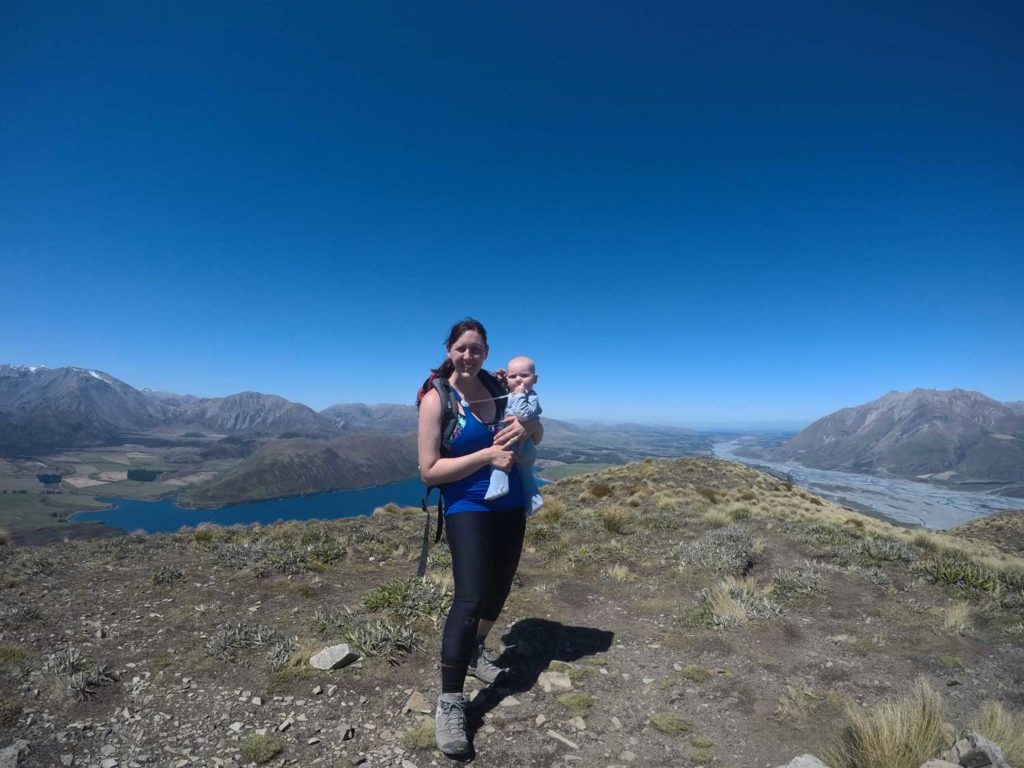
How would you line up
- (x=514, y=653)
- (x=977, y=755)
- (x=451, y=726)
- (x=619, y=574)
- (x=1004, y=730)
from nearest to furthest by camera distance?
(x=977, y=755) < (x=1004, y=730) < (x=451, y=726) < (x=514, y=653) < (x=619, y=574)

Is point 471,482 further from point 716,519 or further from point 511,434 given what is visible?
point 716,519

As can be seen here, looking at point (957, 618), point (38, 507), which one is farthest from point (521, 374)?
point (38, 507)

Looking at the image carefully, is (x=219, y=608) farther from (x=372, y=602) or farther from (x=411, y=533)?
(x=411, y=533)

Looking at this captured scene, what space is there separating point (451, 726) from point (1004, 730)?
3871 millimetres

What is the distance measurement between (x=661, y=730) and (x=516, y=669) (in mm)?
1536

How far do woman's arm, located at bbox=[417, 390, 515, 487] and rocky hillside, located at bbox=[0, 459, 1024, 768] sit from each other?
2049 millimetres

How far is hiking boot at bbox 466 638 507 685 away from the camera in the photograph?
4.18 m

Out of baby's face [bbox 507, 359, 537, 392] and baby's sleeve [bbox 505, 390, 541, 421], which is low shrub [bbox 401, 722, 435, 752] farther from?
baby's face [bbox 507, 359, 537, 392]

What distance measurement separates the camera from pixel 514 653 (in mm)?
4910

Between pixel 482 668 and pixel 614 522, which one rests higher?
pixel 482 668

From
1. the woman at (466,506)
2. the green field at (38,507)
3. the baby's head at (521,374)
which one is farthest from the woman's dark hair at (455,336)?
the green field at (38,507)

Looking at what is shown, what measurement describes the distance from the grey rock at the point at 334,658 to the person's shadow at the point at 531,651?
1.39 metres

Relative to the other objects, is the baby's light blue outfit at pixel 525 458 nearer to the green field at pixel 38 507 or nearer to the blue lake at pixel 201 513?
the blue lake at pixel 201 513

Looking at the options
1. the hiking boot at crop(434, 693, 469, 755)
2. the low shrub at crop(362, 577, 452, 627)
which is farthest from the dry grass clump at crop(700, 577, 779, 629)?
the hiking boot at crop(434, 693, 469, 755)
